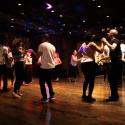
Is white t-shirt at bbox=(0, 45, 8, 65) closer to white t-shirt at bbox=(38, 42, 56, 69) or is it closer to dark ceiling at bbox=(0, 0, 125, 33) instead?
white t-shirt at bbox=(38, 42, 56, 69)

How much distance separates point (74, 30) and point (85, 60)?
12.0 meters

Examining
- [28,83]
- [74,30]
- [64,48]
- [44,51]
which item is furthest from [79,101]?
[74,30]

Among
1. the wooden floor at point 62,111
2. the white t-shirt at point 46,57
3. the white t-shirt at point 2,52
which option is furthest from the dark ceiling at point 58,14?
the wooden floor at point 62,111

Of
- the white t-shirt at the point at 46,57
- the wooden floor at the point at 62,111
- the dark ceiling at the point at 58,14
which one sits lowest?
the wooden floor at the point at 62,111

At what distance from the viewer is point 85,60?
273 inches

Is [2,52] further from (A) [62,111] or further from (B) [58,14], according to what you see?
(B) [58,14]

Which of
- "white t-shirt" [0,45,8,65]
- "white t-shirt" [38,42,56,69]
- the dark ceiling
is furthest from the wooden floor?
the dark ceiling

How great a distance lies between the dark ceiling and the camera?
1240 cm

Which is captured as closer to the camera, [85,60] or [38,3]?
[85,60]

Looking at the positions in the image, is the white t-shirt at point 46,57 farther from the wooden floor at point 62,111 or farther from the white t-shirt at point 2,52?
the white t-shirt at point 2,52

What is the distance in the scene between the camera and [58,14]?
49.5 ft

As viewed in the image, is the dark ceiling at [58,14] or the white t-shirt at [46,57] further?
the dark ceiling at [58,14]

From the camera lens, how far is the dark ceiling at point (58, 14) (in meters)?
12.4

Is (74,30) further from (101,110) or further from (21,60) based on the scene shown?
(101,110)
